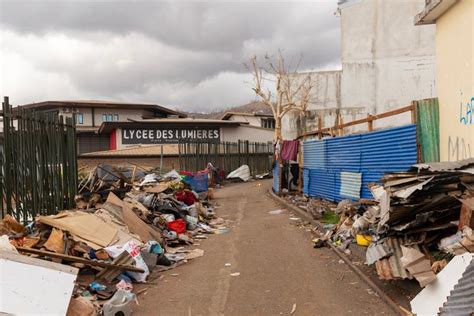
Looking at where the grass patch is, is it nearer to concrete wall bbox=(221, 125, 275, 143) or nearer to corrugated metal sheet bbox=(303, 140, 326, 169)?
corrugated metal sheet bbox=(303, 140, 326, 169)

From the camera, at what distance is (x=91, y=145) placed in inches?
1711

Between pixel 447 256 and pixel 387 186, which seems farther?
pixel 387 186

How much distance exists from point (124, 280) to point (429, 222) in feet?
13.8

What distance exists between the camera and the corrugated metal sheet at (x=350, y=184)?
1141 centimetres

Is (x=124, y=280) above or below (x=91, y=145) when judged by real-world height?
below

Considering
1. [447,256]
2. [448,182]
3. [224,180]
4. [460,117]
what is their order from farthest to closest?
1. [224,180]
2. [460,117]
3. [448,182]
4. [447,256]

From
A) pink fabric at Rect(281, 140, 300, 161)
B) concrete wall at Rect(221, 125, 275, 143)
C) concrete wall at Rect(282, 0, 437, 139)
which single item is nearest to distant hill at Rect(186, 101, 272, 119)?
concrete wall at Rect(221, 125, 275, 143)

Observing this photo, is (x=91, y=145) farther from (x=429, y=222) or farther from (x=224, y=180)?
(x=429, y=222)

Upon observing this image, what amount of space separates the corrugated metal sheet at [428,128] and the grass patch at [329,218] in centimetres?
273

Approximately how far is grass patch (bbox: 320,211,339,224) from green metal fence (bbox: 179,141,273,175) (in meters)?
14.0

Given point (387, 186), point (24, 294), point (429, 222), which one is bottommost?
point (24, 294)

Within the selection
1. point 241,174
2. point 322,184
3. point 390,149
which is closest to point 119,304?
point 390,149

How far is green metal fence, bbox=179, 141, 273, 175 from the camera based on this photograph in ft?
82.1

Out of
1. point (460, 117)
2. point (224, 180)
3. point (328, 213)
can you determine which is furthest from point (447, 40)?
point (224, 180)
